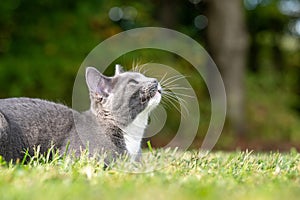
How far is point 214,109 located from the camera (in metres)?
13.4

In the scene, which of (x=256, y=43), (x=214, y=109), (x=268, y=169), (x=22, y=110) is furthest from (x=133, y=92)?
(x=256, y=43)

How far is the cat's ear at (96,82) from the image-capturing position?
4887 millimetres

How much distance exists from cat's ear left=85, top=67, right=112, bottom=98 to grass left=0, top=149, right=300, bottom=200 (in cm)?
73

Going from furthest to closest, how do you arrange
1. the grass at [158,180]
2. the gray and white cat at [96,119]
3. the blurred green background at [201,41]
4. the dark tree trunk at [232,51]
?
the dark tree trunk at [232,51] → the blurred green background at [201,41] → the gray and white cat at [96,119] → the grass at [158,180]

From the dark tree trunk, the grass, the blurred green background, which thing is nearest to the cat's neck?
the grass

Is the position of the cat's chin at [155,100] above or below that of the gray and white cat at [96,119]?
above

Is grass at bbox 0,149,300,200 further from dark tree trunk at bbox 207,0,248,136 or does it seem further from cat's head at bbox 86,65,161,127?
dark tree trunk at bbox 207,0,248,136

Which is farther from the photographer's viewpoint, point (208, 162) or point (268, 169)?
point (208, 162)

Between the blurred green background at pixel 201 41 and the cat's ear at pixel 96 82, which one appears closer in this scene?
the cat's ear at pixel 96 82

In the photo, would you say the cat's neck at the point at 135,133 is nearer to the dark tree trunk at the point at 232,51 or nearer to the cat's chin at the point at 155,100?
the cat's chin at the point at 155,100

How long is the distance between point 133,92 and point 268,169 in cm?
134

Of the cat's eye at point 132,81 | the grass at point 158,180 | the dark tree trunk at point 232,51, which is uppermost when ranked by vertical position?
the dark tree trunk at point 232,51

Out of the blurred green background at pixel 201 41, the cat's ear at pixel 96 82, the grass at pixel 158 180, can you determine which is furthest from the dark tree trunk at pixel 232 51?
the grass at pixel 158 180

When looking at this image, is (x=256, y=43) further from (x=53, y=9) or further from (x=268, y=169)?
(x=268, y=169)
